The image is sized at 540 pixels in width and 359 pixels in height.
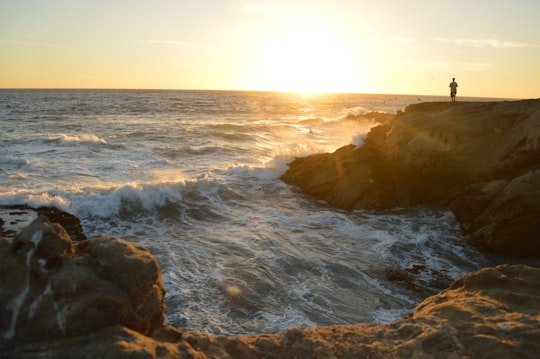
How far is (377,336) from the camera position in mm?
4699

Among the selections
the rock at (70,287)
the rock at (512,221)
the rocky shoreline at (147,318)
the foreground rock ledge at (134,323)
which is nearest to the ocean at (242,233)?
the rock at (512,221)

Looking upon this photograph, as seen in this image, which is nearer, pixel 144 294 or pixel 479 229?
pixel 144 294

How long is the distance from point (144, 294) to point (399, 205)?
1302cm

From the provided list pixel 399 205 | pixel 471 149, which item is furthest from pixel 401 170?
pixel 471 149

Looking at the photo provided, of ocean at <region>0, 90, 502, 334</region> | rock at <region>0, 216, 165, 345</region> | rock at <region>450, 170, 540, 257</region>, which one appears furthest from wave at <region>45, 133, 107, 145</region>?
rock at <region>0, 216, 165, 345</region>

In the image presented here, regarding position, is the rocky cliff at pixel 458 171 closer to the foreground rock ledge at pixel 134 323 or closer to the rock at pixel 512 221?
the rock at pixel 512 221

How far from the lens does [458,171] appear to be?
1460cm

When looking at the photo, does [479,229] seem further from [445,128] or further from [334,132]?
[334,132]

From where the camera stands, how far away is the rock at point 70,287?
11.6ft

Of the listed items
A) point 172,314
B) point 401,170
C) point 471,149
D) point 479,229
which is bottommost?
point 172,314

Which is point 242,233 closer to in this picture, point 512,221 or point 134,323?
point 512,221

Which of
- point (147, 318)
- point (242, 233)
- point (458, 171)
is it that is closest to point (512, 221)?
point (458, 171)

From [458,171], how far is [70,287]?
14.0 m

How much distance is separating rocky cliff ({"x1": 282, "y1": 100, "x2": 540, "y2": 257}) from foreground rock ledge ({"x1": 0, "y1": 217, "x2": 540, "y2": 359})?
6431 millimetres
